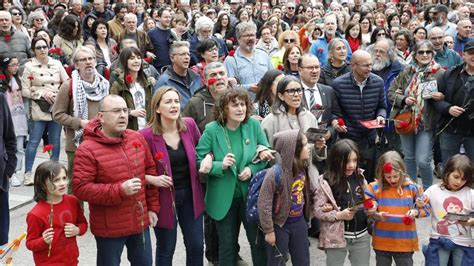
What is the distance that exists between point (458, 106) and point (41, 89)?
17.2 ft

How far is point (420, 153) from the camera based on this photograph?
7664 mm

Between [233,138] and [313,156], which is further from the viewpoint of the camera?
[313,156]

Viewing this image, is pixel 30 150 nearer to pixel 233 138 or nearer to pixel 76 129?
pixel 76 129

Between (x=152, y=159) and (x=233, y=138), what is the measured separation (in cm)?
→ 72

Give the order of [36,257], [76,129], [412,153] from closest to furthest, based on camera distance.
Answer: [36,257] → [76,129] → [412,153]

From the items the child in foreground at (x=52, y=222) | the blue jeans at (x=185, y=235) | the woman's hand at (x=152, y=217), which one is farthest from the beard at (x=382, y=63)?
the child in foreground at (x=52, y=222)

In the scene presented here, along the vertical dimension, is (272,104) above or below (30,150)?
above

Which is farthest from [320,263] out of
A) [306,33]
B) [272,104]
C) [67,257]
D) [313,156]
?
[306,33]

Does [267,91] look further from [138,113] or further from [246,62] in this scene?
[246,62]

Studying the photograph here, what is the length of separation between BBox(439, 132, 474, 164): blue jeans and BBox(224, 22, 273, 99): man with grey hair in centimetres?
238

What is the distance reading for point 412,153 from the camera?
785 cm

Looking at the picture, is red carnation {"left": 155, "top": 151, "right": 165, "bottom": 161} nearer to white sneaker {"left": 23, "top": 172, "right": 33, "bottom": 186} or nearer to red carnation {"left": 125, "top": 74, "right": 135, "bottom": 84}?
red carnation {"left": 125, "top": 74, "right": 135, "bottom": 84}

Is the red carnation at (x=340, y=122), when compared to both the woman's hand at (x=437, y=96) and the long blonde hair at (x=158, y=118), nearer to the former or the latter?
the woman's hand at (x=437, y=96)

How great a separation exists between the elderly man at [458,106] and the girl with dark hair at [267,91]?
2.07m
